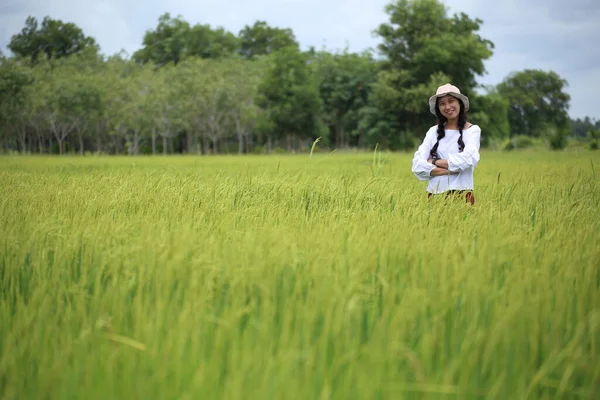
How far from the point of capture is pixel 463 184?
550cm

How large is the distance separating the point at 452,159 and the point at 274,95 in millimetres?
45721

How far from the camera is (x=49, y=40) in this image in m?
87.7

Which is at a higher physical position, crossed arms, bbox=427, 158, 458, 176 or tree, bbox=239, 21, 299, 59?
tree, bbox=239, 21, 299, 59

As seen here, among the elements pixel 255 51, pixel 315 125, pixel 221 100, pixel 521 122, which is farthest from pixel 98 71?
pixel 521 122

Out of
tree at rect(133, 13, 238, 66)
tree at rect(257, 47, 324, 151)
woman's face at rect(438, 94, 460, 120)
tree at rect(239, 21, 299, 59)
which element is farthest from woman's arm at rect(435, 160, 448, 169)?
tree at rect(239, 21, 299, 59)

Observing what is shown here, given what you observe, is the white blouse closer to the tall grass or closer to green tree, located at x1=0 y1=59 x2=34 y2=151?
the tall grass

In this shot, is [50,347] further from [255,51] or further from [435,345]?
[255,51]

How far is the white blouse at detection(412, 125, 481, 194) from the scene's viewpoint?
17.2 feet

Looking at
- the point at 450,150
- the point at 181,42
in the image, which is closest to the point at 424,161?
the point at 450,150

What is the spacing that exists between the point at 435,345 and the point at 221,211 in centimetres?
289

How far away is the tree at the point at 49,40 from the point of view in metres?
84.0

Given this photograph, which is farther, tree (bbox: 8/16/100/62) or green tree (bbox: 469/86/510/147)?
tree (bbox: 8/16/100/62)

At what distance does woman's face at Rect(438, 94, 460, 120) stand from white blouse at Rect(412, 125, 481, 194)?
183 mm

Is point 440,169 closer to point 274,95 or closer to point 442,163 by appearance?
point 442,163
